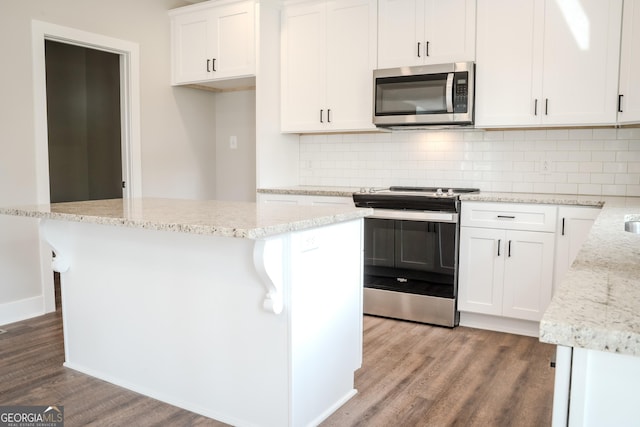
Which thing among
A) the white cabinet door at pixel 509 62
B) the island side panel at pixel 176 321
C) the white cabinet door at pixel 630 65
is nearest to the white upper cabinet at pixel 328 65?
the white cabinet door at pixel 509 62

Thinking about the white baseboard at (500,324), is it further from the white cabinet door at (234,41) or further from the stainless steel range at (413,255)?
the white cabinet door at (234,41)

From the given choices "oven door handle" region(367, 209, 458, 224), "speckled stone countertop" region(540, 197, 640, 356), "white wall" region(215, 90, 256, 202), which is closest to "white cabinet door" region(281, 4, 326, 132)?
"white wall" region(215, 90, 256, 202)

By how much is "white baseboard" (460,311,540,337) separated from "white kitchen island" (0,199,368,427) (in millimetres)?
1347

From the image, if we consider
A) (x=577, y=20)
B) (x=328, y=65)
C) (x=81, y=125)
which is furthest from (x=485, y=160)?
(x=81, y=125)

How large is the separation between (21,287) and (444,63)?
131 inches

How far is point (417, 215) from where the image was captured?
3590 millimetres

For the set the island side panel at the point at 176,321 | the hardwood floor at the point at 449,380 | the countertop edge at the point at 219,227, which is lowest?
the hardwood floor at the point at 449,380

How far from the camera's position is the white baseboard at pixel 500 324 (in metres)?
3.44

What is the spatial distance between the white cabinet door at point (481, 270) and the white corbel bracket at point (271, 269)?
1894 mm

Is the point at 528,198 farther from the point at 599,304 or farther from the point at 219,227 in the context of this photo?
the point at 599,304

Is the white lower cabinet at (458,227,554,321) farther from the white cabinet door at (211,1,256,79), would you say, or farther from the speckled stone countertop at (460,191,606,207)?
the white cabinet door at (211,1,256,79)

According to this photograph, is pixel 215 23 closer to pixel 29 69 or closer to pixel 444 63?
pixel 29 69

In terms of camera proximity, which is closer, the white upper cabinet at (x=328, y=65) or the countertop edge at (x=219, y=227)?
the countertop edge at (x=219, y=227)

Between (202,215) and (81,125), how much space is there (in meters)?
4.67
